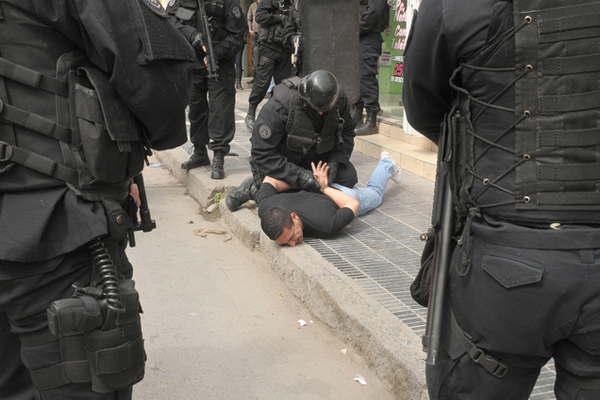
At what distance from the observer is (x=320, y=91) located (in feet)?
15.8

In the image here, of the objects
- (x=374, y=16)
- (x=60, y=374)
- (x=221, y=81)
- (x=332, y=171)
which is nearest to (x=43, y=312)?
(x=60, y=374)

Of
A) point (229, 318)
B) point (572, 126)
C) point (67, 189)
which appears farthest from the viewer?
point (229, 318)

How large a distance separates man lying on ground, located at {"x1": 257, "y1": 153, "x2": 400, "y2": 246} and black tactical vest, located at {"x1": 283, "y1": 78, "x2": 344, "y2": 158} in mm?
163

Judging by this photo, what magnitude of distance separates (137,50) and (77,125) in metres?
0.27

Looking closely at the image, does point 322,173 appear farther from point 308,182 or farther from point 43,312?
point 43,312

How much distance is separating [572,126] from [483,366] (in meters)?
0.67

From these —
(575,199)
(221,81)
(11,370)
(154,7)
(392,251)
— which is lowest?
(392,251)

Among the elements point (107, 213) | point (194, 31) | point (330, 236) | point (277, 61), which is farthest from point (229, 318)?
point (277, 61)

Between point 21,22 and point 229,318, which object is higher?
point 21,22

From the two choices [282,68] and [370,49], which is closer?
[370,49]

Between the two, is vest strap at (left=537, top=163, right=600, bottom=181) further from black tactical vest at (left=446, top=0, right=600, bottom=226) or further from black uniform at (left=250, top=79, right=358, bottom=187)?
black uniform at (left=250, top=79, right=358, bottom=187)

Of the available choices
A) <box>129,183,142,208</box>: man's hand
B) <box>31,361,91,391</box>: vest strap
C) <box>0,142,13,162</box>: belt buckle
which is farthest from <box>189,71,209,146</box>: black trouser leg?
<box>31,361,91,391</box>: vest strap

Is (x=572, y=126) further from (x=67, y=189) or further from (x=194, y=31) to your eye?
(x=194, y=31)

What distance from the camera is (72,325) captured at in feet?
6.25
